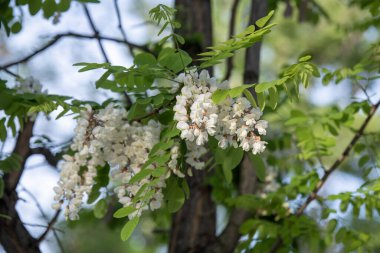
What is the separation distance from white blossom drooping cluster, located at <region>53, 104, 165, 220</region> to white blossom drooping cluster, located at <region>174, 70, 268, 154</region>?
0.66ft

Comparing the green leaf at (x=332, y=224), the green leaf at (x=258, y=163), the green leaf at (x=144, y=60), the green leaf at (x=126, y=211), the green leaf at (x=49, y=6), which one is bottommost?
the green leaf at (x=332, y=224)

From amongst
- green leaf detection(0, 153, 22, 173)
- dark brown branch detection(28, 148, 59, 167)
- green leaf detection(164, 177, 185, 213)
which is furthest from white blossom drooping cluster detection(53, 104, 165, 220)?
dark brown branch detection(28, 148, 59, 167)

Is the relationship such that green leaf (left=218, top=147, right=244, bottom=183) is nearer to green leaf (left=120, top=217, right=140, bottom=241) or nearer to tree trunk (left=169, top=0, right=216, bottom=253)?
green leaf (left=120, top=217, right=140, bottom=241)

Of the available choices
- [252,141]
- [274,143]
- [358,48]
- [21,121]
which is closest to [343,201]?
[274,143]

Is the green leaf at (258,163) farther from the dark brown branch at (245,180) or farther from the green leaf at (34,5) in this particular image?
the green leaf at (34,5)

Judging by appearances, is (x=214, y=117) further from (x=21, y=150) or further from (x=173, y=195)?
(x=21, y=150)

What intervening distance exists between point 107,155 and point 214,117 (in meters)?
0.42

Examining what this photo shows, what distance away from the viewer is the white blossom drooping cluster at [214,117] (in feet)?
4.14

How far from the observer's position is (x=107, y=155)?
62.0 inches

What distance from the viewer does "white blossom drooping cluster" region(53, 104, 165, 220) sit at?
58.7 inches

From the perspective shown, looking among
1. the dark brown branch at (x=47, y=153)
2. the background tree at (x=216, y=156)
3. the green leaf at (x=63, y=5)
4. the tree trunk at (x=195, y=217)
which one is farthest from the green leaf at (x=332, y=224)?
the green leaf at (x=63, y=5)

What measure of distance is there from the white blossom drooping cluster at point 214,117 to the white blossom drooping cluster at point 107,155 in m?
0.20

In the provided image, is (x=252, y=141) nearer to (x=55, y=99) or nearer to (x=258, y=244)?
(x=55, y=99)

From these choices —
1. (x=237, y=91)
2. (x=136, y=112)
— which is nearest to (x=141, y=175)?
(x=136, y=112)
